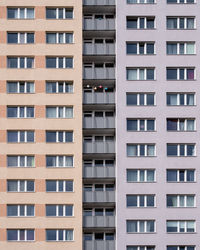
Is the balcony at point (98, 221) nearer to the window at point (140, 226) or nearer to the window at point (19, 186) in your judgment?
the window at point (140, 226)

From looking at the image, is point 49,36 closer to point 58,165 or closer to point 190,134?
point 58,165

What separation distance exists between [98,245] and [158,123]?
11.7 m

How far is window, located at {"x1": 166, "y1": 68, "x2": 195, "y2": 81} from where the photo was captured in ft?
177

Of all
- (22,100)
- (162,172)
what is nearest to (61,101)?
(22,100)

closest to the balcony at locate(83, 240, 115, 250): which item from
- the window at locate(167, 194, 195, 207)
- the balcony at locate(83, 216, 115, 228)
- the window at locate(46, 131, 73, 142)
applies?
the balcony at locate(83, 216, 115, 228)

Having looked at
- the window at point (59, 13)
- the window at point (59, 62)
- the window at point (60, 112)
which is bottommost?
the window at point (60, 112)

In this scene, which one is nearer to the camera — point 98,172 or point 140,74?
point 98,172

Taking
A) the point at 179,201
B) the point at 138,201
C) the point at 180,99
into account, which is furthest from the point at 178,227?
the point at 180,99

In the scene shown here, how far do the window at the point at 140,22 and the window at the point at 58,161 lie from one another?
42.8ft

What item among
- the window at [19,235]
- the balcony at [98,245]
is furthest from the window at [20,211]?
the balcony at [98,245]

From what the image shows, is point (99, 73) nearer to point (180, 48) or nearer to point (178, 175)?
point (180, 48)

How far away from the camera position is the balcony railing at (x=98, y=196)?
52.5m

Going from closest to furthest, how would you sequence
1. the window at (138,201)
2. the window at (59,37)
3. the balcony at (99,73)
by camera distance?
1. the window at (138,201)
2. the window at (59,37)
3. the balcony at (99,73)

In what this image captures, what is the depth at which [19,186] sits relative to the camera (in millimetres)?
52125
